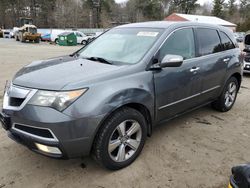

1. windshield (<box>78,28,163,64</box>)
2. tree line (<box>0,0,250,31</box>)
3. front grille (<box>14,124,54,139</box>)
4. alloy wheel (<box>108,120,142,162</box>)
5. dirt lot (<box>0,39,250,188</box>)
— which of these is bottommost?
dirt lot (<box>0,39,250,188</box>)

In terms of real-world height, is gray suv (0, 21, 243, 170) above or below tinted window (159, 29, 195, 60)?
below

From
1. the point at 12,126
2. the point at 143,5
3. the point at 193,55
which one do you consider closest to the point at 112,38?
the point at 193,55


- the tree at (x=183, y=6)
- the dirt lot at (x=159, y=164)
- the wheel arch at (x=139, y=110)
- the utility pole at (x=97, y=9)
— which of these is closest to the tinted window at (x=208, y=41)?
the dirt lot at (x=159, y=164)

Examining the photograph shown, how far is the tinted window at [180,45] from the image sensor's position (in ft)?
11.5

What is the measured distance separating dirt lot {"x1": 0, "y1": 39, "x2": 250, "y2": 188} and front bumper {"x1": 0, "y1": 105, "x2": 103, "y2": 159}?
1.49 feet

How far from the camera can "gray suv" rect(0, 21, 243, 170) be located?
2.58 m

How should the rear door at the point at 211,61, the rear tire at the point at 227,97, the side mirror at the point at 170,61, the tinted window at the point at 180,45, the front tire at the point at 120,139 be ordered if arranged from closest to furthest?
the front tire at the point at 120,139 < the side mirror at the point at 170,61 < the tinted window at the point at 180,45 < the rear door at the point at 211,61 < the rear tire at the point at 227,97

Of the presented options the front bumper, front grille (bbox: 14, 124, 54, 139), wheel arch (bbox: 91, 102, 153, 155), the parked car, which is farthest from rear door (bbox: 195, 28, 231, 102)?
the parked car

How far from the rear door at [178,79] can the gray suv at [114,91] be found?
1 centimetres

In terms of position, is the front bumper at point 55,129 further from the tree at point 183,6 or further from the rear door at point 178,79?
the tree at point 183,6

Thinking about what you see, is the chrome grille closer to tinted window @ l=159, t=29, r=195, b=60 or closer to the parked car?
tinted window @ l=159, t=29, r=195, b=60

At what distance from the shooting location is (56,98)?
2562 mm

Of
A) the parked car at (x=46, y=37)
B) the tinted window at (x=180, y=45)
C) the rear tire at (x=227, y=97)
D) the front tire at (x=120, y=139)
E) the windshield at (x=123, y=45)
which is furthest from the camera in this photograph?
the parked car at (x=46, y=37)

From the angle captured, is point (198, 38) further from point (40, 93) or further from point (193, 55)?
point (40, 93)
